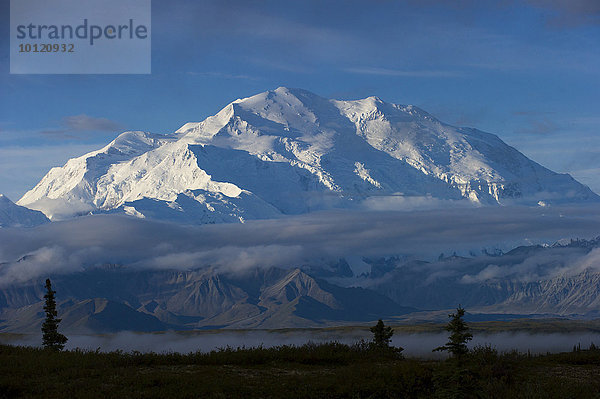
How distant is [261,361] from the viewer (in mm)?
34156

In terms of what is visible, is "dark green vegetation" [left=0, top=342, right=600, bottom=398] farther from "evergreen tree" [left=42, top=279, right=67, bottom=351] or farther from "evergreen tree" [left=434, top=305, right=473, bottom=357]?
"evergreen tree" [left=42, top=279, right=67, bottom=351]

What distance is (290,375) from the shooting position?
101 feet

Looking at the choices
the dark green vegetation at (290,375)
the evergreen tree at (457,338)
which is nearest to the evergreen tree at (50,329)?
the dark green vegetation at (290,375)

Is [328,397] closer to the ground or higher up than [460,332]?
closer to the ground

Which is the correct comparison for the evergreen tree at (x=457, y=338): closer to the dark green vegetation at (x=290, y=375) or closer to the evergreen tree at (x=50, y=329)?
the dark green vegetation at (x=290, y=375)

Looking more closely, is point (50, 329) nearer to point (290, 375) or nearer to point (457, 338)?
point (290, 375)

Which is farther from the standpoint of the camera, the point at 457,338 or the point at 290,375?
the point at 290,375

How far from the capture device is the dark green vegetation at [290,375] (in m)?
27.4

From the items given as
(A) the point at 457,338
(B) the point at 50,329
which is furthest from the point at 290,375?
(B) the point at 50,329

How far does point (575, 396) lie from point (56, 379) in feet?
65.6

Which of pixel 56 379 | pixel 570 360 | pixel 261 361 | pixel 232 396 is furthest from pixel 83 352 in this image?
pixel 570 360

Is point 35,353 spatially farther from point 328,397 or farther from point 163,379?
point 328,397

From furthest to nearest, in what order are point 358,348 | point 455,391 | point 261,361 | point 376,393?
point 358,348 < point 261,361 < point 376,393 < point 455,391

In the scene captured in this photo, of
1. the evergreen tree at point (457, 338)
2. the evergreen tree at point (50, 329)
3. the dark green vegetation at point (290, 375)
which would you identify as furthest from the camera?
the evergreen tree at point (50, 329)
